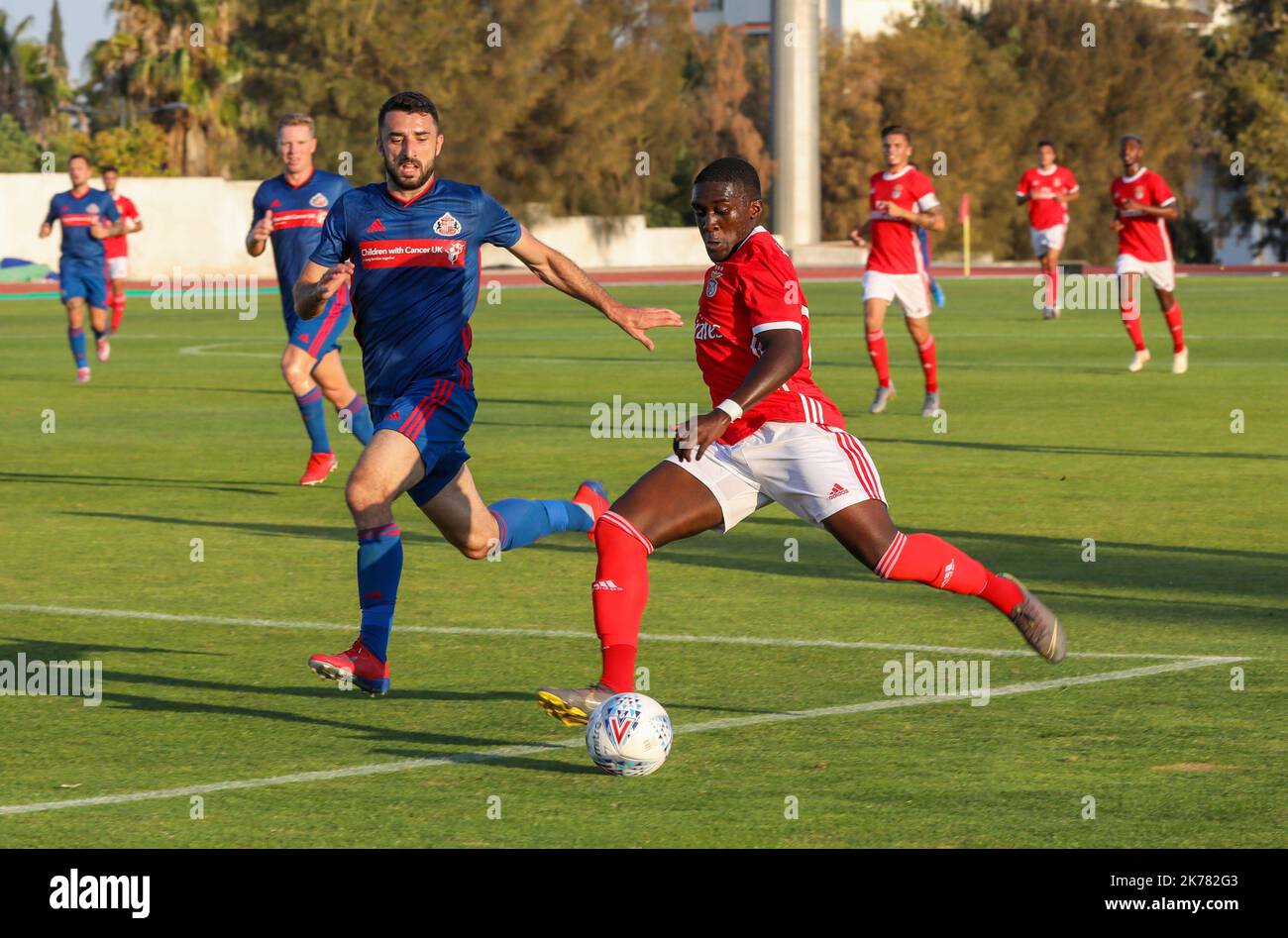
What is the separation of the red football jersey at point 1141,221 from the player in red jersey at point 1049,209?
11.5 meters

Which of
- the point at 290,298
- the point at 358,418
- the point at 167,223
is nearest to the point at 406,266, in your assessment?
the point at 358,418

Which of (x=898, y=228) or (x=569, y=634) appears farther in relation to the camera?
(x=898, y=228)

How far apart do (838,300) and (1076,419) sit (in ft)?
80.6

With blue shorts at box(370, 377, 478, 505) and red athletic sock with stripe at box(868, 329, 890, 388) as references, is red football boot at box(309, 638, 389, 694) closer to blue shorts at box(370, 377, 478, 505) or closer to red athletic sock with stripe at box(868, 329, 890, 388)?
blue shorts at box(370, 377, 478, 505)

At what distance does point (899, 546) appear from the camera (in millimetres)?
7465

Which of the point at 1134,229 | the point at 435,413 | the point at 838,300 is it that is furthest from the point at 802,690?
the point at 838,300

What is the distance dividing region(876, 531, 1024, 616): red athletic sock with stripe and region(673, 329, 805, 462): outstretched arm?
0.73 m

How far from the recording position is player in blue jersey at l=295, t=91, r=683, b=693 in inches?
314

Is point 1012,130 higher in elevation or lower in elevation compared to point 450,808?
higher

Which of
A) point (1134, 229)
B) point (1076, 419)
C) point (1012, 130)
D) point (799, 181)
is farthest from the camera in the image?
point (1012, 130)

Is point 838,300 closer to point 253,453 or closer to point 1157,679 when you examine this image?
point 253,453

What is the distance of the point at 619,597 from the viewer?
7141mm

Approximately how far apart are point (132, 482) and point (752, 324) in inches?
337

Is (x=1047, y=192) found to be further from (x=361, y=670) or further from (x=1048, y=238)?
(x=361, y=670)
